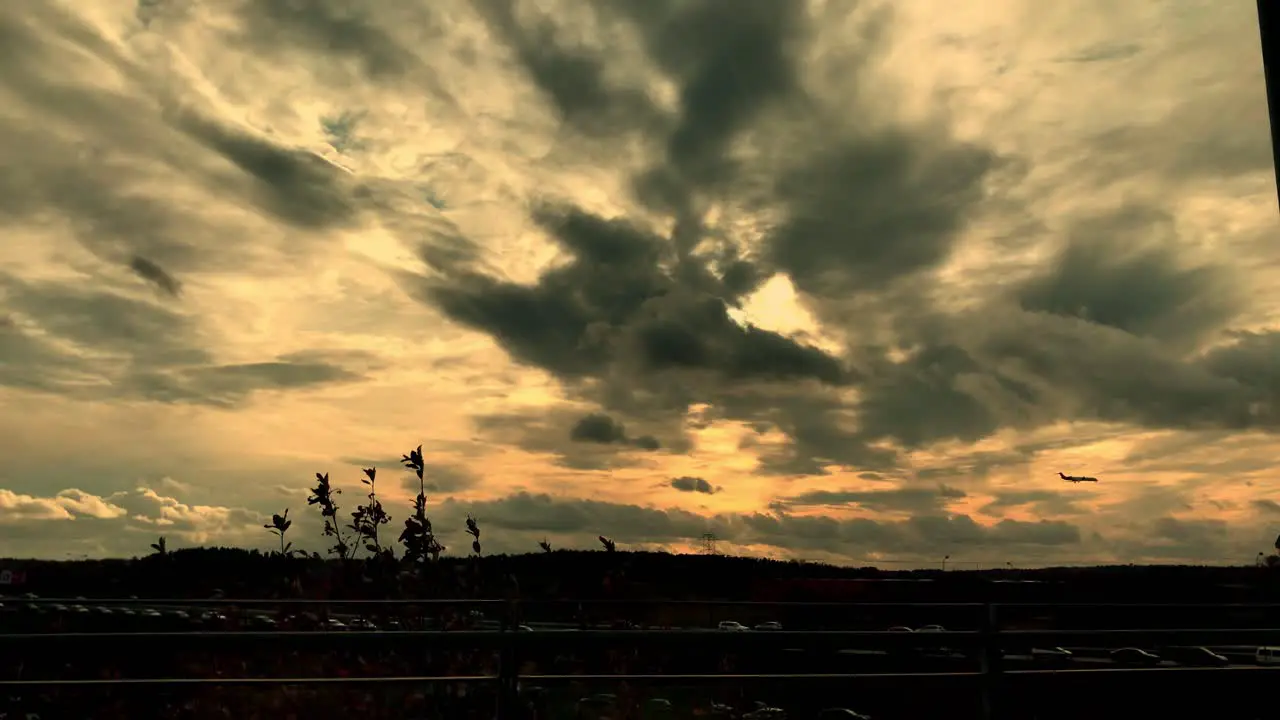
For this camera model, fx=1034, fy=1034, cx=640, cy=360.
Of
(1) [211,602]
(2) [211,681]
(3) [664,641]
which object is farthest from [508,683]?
(1) [211,602]

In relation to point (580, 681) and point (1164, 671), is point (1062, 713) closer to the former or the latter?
point (1164, 671)

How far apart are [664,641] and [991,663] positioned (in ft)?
8.99

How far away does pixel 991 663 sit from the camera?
8055mm

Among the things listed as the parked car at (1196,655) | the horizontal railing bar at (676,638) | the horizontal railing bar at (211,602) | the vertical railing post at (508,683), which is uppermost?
the horizontal railing bar at (211,602)

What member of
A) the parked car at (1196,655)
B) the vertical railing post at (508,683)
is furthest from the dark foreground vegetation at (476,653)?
the parked car at (1196,655)

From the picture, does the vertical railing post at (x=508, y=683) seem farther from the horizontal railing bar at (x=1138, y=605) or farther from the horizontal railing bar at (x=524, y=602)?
the horizontal railing bar at (x=1138, y=605)

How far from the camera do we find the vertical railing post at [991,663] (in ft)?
26.1

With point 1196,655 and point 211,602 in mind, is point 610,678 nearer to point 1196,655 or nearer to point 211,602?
point 211,602

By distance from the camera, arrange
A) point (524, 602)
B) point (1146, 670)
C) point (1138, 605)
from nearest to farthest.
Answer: point (524, 602)
point (1146, 670)
point (1138, 605)

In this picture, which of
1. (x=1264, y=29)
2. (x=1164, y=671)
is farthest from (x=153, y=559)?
(x=1264, y=29)

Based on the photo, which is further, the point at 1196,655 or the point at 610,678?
the point at 1196,655

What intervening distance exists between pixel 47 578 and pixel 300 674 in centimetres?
591

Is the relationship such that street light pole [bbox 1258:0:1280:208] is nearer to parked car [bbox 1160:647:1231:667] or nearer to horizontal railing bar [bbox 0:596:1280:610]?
horizontal railing bar [bbox 0:596:1280:610]

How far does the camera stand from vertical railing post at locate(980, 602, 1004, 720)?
795 centimetres
